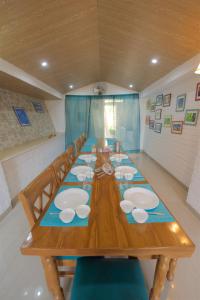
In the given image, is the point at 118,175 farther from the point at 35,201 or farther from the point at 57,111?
the point at 57,111

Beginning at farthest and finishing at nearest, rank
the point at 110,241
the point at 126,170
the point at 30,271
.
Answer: the point at 126,170, the point at 30,271, the point at 110,241

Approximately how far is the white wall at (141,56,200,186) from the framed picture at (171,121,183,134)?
83 mm

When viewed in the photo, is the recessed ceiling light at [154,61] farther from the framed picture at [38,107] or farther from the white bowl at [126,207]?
the framed picture at [38,107]

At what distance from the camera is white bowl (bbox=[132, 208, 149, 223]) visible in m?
0.82

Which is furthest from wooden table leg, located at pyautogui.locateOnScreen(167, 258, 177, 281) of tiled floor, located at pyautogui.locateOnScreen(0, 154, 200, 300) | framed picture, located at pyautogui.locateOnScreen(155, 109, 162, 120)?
framed picture, located at pyautogui.locateOnScreen(155, 109, 162, 120)

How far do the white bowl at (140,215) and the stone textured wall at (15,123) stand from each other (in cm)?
252

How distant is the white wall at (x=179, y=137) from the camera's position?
7.80ft

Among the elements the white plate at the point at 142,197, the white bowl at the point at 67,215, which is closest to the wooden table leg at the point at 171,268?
the white plate at the point at 142,197

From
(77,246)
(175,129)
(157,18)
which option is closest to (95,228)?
(77,246)

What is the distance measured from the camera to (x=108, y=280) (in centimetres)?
79

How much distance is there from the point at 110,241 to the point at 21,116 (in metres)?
3.34

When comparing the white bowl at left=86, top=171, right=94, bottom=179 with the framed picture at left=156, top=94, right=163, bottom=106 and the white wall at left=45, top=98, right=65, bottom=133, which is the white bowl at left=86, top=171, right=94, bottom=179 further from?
the white wall at left=45, top=98, right=65, bottom=133

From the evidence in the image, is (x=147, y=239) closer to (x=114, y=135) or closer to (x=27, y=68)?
(x=27, y=68)

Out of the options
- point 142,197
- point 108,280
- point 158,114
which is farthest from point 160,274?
point 158,114
